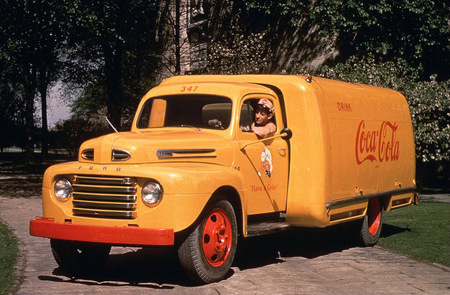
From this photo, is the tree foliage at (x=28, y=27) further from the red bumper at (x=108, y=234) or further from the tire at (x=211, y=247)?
the tire at (x=211, y=247)

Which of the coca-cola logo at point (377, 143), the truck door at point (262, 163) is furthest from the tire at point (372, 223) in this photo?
the truck door at point (262, 163)

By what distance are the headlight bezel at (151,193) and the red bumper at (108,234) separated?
1.02 ft

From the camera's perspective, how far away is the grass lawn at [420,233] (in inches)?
390

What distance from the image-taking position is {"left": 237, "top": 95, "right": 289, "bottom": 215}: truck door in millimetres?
8281

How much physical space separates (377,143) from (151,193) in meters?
4.77

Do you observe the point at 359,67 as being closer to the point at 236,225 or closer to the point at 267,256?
the point at 267,256

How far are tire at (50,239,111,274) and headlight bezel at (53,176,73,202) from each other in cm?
52

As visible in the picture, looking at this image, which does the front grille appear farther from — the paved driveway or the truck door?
the truck door

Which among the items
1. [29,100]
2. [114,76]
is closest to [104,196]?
[114,76]

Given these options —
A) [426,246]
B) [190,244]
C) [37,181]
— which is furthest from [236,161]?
[37,181]

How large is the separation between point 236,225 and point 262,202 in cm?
86

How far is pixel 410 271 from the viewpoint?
8.43m

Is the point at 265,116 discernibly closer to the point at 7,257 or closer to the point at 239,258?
the point at 239,258

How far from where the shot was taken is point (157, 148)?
7.33m
